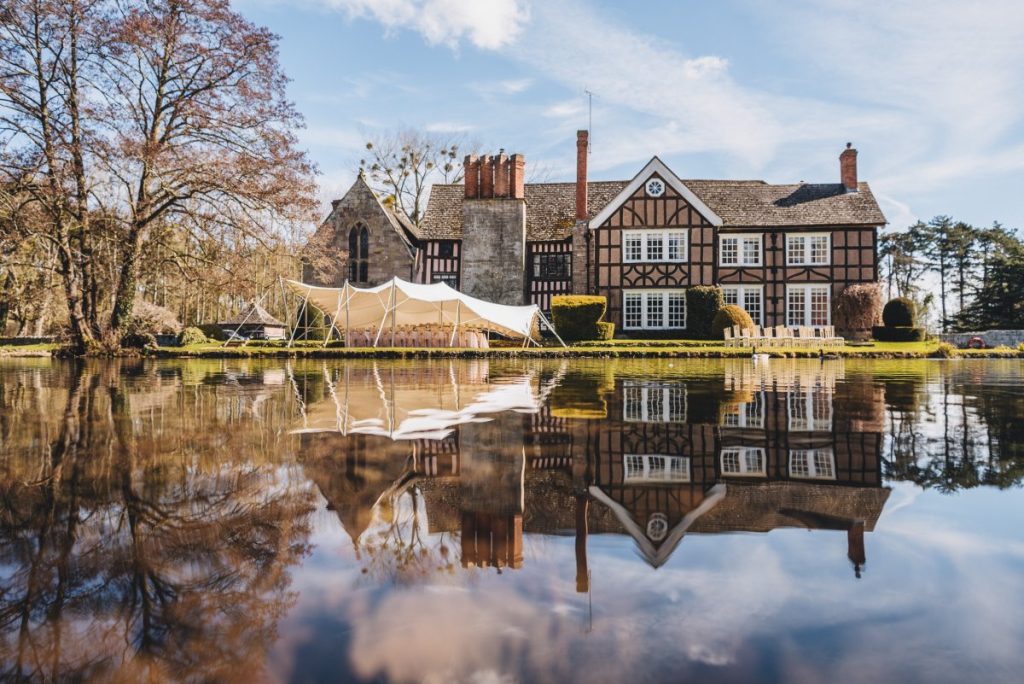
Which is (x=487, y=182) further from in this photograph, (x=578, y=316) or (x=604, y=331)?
(x=604, y=331)

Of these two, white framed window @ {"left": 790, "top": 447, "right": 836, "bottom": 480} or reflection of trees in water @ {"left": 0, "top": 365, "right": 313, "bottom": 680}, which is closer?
reflection of trees in water @ {"left": 0, "top": 365, "right": 313, "bottom": 680}

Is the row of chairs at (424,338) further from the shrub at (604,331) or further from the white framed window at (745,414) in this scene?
the white framed window at (745,414)

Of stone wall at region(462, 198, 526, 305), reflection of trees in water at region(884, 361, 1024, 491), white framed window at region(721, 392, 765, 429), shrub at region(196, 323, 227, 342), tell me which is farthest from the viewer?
shrub at region(196, 323, 227, 342)

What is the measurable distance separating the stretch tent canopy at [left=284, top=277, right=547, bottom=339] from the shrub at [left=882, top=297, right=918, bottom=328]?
45.5 ft

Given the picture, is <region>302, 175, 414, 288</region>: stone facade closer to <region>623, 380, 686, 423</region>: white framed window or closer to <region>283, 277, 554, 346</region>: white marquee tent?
<region>283, 277, 554, 346</region>: white marquee tent

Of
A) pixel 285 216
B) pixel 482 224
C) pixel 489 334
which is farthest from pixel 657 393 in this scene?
pixel 482 224

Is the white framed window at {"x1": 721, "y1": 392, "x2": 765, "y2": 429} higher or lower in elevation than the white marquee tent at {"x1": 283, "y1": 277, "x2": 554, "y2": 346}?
lower

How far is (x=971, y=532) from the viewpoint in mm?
2336

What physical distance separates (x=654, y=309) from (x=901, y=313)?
928cm

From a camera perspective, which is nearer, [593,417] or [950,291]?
[593,417]

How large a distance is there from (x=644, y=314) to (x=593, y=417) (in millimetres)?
23393

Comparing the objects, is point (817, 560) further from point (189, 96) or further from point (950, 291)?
point (950, 291)

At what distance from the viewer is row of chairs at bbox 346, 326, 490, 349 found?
72.6 feet

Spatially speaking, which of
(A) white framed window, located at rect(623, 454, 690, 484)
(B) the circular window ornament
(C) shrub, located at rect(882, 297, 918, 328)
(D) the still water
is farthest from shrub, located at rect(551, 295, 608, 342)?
(B) the circular window ornament
